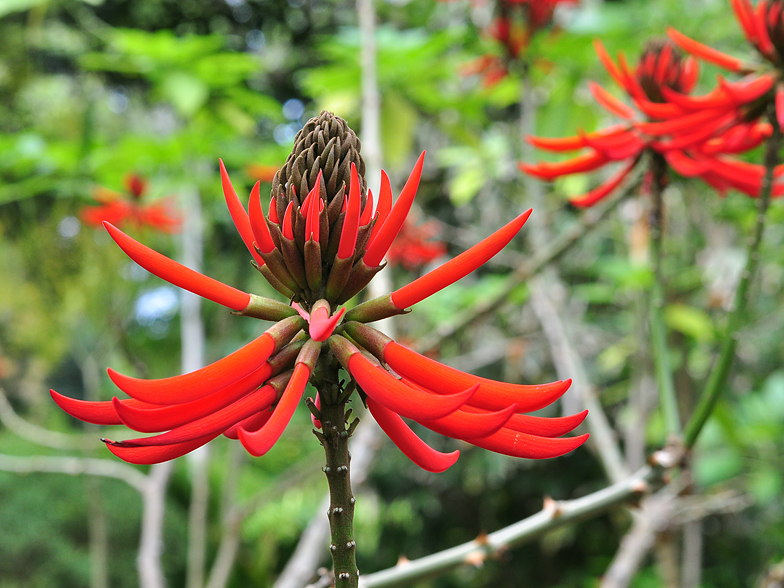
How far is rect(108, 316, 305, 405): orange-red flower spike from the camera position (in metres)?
0.34

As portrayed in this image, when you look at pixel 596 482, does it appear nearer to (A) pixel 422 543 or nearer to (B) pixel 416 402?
(A) pixel 422 543

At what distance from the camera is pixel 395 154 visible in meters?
1.61

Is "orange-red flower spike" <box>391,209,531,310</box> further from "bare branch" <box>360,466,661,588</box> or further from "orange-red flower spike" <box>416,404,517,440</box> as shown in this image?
"bare branch" <box>360,466,661,588</box>

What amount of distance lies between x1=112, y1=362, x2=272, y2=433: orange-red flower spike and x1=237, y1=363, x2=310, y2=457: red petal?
0.09ft

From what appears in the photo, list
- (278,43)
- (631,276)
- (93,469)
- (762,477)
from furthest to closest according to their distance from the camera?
(278,43) < (762,477) < (93,469) < (631,276)

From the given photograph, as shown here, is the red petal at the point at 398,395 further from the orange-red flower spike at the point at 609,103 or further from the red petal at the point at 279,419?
the orange-red flower spike at the point at 609,103

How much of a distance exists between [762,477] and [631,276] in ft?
3.46

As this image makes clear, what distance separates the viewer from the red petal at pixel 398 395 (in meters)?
0.31

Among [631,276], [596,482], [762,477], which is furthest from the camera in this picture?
[596,482]

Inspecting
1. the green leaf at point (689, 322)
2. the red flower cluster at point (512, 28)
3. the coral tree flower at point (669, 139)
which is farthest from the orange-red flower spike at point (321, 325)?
the green leaf at point (689, 322)

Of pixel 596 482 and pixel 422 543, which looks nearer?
pixel 596 482

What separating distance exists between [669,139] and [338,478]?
2.21ft

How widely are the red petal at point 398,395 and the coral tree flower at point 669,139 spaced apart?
0.47 m

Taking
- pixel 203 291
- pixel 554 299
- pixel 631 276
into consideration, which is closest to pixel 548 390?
pixel 203 291
